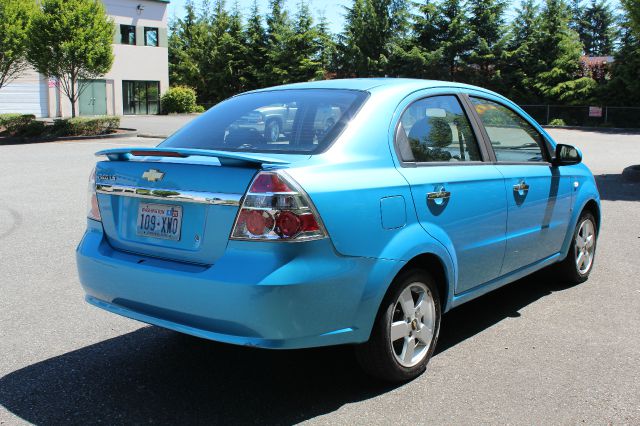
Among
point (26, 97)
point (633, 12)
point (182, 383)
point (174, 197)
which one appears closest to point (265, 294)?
point (174, 197)

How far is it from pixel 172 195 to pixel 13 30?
27.7 m

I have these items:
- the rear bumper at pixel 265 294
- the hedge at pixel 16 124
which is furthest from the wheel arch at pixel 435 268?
the hedge at pixel 16 124

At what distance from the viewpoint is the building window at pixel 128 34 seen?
45500 millimetres

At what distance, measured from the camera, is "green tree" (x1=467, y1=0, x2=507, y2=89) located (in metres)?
42.1

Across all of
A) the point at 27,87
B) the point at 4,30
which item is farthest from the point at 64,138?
the point at 27,87

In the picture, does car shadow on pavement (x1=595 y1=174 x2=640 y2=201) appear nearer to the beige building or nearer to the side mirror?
the side mirror

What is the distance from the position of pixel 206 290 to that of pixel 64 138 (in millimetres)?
25232

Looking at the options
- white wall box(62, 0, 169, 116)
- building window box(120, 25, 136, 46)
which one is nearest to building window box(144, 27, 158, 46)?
white wall box(62, 0, 169, 116)

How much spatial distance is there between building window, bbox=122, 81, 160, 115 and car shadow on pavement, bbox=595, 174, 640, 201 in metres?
37.3

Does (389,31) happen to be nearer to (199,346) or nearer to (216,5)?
(216,5)

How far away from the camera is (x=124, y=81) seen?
1811 inches

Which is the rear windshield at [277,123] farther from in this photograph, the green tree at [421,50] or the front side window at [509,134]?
the green tree at [421,50]

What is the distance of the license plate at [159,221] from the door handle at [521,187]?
2.43 m

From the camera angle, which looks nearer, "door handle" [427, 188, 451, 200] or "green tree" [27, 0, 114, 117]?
"door handle" [427, 188, 451, 200]
